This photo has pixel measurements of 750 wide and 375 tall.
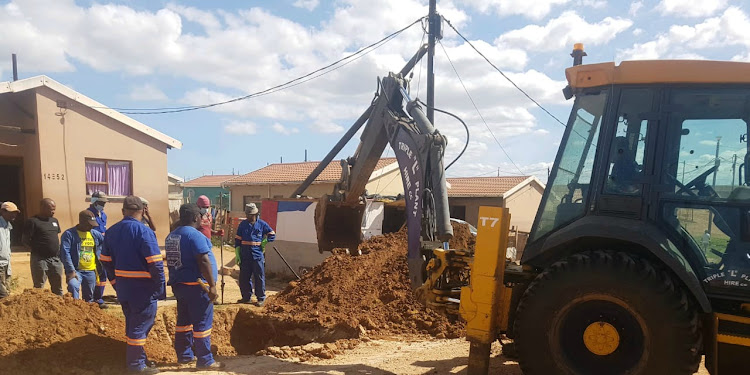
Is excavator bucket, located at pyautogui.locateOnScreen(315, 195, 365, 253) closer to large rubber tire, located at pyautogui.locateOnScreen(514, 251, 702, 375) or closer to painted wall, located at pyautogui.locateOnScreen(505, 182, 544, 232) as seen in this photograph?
large rubber tire, located at pyautogui.locateOnScreen(514, 251, 702, 375)

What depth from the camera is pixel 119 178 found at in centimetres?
1329

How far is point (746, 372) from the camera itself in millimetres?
3299

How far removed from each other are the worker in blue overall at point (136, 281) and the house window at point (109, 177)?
9071 mm

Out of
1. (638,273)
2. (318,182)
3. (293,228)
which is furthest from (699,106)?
(318,182)

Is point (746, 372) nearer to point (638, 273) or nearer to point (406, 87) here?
point (638, 273)

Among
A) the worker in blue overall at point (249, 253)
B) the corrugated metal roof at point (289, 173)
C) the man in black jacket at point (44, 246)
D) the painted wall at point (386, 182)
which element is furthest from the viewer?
the corrugated metal roof at point (289, 173)

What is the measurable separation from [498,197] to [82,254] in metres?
18.3

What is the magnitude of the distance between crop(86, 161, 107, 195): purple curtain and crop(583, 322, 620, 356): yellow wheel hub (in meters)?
12.6

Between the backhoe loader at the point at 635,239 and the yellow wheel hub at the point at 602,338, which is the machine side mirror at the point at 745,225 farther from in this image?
the yellow wheel hub at the point at 602,338

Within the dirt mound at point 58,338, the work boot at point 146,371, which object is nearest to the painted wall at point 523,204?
the dirt mound at point 58,338

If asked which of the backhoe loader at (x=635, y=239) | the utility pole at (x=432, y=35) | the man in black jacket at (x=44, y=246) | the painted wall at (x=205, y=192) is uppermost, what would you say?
the utility pole at (x=432, y=35)

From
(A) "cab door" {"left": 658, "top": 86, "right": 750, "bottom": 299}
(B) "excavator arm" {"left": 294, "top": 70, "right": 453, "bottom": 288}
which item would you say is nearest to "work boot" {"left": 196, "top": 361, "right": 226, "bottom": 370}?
(B) "excavator arm" {"left": 294, "top": 70, "right": 453, "bottom": 288}

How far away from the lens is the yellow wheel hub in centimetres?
347

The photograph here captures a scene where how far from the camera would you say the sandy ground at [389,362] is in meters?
4.74
